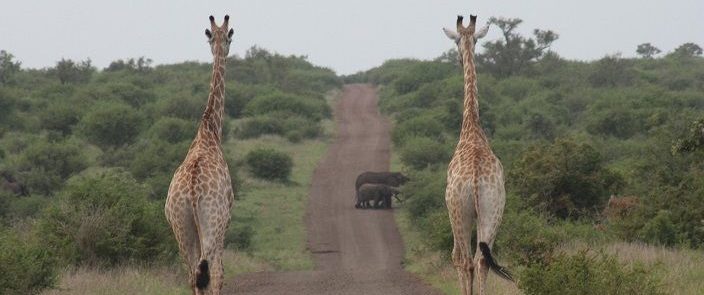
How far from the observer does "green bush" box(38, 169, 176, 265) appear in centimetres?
1396

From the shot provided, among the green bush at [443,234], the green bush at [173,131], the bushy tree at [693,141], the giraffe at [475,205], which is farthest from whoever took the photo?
the green bush at [173,131]

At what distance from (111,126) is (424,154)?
410 inches

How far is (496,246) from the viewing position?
14.5 m

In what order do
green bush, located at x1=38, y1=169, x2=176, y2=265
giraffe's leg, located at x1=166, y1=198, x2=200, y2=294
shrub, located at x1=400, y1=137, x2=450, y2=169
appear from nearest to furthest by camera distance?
giraffe's leg, located at x1=166, y1=198, x2=200, y2=294 → green bush, located at x1=38, y1=169, x2=176, y2=265 → shrub, located at x1=400, y1=137, x2=450, y2=169

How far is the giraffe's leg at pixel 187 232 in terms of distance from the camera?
906 cm

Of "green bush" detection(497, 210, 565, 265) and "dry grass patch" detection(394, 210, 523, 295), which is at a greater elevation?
"green bush" detection(497, 210, 565, 265)

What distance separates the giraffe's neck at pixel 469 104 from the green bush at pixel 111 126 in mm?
25332

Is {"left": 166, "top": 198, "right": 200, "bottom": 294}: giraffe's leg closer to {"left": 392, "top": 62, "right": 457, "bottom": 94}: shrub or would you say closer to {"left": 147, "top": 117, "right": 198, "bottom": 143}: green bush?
{"left": 147, "top": 117, "right": 198, "bottom": 143}: green bush

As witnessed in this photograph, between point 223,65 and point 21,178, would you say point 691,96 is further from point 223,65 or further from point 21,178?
point 223,65

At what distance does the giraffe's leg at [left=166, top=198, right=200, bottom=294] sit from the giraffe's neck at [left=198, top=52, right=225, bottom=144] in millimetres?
915

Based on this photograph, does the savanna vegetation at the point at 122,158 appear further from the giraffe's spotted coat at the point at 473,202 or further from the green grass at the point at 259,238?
the giraffe's spotted coat at the point at 473,202

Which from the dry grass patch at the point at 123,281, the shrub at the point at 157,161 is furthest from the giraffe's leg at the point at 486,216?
the shrub at the point at 157,161

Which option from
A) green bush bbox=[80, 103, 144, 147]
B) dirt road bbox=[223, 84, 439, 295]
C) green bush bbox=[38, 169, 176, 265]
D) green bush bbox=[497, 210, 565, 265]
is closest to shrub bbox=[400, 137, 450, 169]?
dirt road bbox=[223, 84, 439, 295]

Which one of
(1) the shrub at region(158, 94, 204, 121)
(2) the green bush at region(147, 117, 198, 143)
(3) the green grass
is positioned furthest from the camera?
(1) the shrub at region(158, 94, 204, 121)
